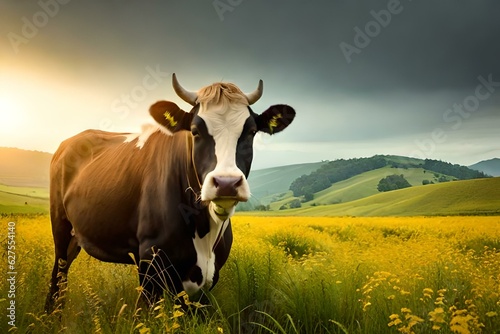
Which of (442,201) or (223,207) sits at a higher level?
(223,207)

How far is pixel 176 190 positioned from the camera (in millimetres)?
5070

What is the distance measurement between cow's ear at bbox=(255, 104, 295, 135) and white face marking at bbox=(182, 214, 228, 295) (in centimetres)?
126

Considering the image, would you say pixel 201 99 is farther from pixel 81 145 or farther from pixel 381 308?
pixel 81 145

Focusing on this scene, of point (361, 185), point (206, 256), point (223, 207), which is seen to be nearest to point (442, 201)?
point (361, 185)

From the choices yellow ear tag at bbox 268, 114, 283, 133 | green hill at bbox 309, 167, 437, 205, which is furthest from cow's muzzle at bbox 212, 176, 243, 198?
green hill at bbox 309, 167, 437, 205

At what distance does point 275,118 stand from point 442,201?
31.6 meters

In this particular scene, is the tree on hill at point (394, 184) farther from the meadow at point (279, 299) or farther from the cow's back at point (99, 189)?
the cow's back at point (99, 189)

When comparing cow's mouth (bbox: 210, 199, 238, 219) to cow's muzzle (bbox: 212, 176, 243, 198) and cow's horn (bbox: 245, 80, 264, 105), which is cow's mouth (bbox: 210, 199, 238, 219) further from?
cow's horn (bbox: 245, 80, 264, 105)

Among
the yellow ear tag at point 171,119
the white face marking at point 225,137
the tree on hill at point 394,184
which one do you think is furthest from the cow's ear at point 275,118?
the tree on hill at point 394,184

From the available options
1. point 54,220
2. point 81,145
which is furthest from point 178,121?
point 54,220

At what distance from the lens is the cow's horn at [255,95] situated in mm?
4883

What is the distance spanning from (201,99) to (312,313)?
2.71 metres

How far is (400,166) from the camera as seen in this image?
63406 millimetres

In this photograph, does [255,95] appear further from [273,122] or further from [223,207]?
[223,207]
